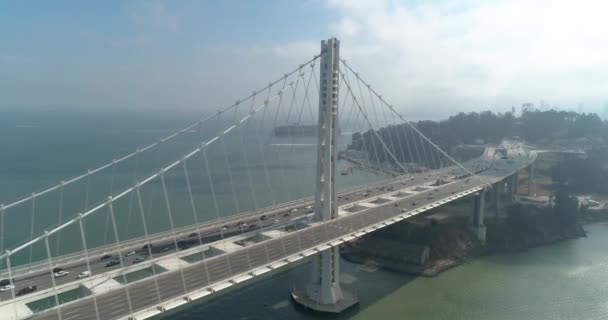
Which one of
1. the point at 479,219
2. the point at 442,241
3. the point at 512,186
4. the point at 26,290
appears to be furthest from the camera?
the point at 512,186

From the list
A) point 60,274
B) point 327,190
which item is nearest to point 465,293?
point 327,190

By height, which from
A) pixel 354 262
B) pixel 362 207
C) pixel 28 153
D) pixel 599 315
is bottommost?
pixel 599 315

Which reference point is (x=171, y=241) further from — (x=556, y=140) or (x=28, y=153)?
(x=556, y=140)

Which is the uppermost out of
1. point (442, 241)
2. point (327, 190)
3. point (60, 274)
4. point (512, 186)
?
point (327, 190)

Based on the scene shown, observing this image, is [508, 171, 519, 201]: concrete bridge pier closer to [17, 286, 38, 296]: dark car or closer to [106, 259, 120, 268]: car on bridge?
[106, 259, 120, 268]: car on bridge

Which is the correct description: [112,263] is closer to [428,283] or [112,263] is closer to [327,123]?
[327,123]

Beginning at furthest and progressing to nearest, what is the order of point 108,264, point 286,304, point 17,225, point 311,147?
point 311,147
point 17,225
point 286,304
point 108,264

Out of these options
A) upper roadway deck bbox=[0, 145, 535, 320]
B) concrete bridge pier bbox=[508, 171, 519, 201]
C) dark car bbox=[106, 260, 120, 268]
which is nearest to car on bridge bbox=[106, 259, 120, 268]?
dark car bbox=[106, 260, 120, 268]

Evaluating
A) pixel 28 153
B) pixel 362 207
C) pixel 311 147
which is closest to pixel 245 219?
pixel 362 207
